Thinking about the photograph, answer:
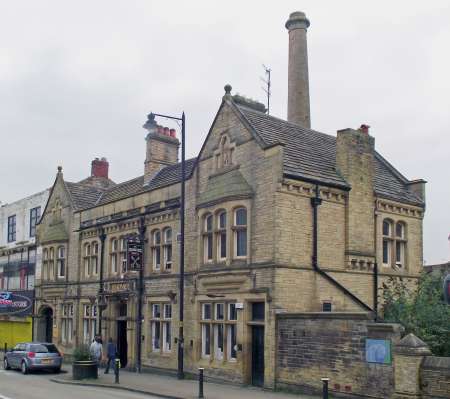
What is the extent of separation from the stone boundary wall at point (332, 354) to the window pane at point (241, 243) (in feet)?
10.2

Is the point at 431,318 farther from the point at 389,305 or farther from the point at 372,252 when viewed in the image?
the point at 372,252

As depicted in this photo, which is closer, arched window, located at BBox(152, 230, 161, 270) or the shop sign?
arched window, located at BBox(152, 230, 161, 270)

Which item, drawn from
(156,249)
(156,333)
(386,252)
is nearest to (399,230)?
(386,252)

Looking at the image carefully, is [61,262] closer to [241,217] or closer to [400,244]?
[241,217]

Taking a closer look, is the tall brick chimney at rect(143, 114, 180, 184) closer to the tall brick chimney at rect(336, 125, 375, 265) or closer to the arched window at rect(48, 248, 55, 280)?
the arched window at rect(48, 248, 55, 280)

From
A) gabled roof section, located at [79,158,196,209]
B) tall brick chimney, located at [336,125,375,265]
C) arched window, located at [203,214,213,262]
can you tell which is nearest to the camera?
tall brick chimney, located at [336,125,375,265]

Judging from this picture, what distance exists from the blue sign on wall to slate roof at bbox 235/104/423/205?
677cm

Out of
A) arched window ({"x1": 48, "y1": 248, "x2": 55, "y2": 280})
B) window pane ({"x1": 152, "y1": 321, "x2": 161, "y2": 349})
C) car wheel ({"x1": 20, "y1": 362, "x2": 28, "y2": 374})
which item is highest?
arched window ({"x1": 48, "y1": 248, "x2": 55, "y2": 280})

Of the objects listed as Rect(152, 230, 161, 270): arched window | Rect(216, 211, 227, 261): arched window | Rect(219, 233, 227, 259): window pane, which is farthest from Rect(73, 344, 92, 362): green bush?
Rect(219, 233, 227, 259): window pane

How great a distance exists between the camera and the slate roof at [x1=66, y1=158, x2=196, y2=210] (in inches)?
1272

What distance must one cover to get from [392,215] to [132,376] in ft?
40.8

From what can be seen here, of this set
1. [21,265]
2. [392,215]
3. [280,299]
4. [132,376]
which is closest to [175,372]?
[132,376]

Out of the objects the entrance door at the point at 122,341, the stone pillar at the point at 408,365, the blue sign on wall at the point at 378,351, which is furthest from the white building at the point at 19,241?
the stone pillar at the point at 408,365

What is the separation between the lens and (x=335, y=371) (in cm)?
1884
